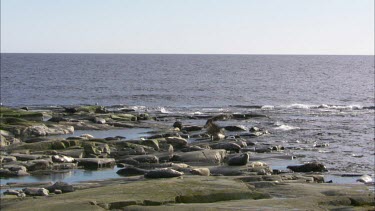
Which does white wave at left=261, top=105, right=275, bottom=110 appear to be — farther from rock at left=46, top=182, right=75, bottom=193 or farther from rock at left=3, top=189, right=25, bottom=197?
rock at left=3, top=189, right=25, bottom=197

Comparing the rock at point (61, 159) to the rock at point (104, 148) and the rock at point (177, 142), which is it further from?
the rock at point (177, 142)

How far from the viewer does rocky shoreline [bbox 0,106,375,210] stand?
720 inches

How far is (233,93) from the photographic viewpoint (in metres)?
93.1

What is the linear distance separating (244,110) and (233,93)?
25.5 m

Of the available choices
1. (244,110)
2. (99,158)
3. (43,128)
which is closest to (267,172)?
(99,158)

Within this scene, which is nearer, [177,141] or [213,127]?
[177,141]

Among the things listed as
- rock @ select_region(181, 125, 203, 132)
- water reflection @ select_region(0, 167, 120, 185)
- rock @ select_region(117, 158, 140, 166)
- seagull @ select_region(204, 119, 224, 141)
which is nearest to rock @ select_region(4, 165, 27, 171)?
water reflection @ select_region(0, 167, 120, 185)

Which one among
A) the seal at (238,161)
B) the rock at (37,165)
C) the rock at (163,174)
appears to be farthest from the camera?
the seal at (238,161)

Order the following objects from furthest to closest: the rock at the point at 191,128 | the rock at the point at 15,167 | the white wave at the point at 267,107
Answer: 1. the white wave at the point at 267,107
2. the rock at the point at 191,128
3. the rock at the point at 15,167

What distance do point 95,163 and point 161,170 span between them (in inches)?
249

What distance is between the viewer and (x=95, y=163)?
2972 centimetres

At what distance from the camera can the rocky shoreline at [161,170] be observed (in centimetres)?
1828

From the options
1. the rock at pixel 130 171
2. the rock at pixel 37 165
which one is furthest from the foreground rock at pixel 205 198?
the rock at pixel 37 165

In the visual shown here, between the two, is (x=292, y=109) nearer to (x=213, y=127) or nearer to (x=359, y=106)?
(x=359, y=106)
